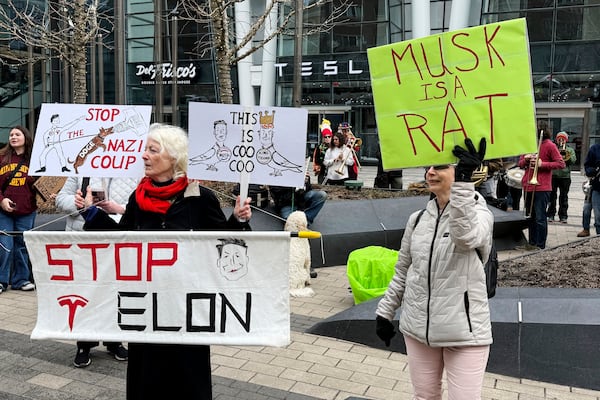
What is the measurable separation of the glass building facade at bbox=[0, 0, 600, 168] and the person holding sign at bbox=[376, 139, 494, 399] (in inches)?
811

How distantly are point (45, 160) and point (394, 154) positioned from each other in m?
2.80

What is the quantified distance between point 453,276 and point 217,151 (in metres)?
1.54

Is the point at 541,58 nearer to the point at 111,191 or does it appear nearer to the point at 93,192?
the point at 111,191

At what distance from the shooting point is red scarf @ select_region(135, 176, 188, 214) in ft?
10.3

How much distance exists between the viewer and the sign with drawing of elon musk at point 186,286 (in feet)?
10.2

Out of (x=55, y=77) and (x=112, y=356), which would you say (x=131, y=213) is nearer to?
(x=112, y=356)

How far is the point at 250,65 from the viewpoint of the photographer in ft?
102

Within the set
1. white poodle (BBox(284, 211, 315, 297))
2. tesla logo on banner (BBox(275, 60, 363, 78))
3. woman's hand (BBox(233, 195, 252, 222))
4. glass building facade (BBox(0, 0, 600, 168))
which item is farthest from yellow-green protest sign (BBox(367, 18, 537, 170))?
Answer: tesla logo on banner (BBox(275, 60, 363, 78))

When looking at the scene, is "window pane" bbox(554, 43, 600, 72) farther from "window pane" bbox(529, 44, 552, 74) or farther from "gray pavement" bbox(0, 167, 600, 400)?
"gray pavement" bbox(0, 167, 600, 400)

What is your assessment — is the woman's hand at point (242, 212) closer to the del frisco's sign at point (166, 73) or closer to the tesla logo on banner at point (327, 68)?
the tesla logo on banner at point (327, 68)

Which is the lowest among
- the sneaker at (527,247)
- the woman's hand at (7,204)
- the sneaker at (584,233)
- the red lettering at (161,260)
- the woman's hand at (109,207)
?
the sneaker at (527,247)

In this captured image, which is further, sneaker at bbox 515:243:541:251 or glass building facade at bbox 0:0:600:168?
glass building facade at bbox 0:0:600:168

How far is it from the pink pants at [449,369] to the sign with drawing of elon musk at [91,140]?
237 centimetres

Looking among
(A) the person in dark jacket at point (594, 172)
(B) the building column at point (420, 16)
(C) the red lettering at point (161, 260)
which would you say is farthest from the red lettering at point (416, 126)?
(B) the building column at point (420, 16)
